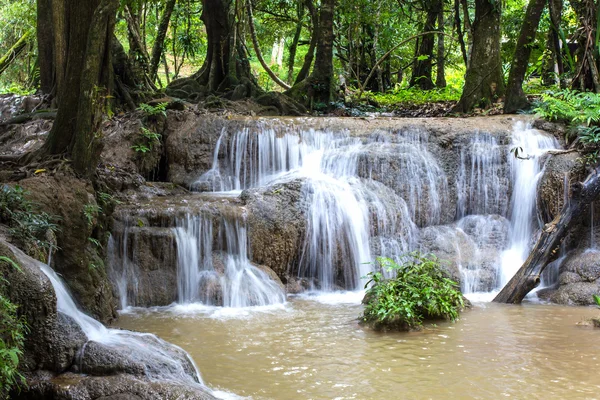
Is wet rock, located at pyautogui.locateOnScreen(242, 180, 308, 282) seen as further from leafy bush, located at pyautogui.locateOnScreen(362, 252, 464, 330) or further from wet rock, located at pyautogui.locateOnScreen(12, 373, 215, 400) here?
wet rock, located at pyautogui.locateOnScreen(12, 373, 215, 400)

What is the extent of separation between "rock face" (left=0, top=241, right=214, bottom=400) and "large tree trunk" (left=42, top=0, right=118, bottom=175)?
118 inches

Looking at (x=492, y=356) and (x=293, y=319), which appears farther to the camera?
(x=293, y=319)

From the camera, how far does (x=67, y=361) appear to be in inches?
190

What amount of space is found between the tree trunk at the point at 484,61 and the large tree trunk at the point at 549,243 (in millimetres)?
4912

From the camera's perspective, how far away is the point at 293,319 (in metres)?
7.91

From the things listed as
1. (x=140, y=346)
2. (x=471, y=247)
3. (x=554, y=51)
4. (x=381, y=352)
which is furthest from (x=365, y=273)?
(x=554, y=51)

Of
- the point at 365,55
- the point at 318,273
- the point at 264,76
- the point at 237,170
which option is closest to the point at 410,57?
the point at 365,55

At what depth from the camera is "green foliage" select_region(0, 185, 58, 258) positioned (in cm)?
614

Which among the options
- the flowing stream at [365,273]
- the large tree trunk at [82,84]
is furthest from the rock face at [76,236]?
the flowing stream at [365,273]

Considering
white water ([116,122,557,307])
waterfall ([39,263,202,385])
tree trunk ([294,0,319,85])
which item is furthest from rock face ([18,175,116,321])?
tree trunk ([294,0,319,85])

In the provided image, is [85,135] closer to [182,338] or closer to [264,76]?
[182,338]

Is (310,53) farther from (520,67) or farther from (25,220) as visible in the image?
(25,220)

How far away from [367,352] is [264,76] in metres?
20.5

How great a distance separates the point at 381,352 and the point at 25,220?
3.70m
